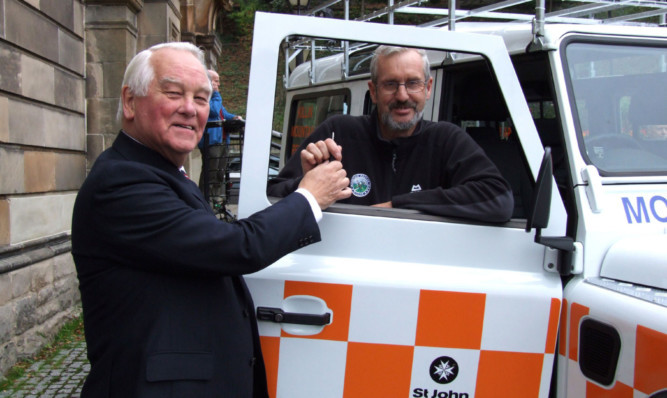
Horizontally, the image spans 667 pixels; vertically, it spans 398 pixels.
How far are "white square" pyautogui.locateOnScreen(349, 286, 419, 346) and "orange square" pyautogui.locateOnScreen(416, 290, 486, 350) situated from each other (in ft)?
0.09

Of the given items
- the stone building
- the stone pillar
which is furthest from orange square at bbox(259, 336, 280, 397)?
the stone pillar

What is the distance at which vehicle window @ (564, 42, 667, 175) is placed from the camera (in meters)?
1.92

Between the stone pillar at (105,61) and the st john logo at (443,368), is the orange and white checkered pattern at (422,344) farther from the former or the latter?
the stone pillar at (105,61)

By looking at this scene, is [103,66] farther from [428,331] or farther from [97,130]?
[428,331]

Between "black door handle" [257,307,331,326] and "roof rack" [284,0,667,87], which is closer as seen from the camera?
"black door handle" [257,307,331,326]

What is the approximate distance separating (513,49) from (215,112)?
4.48 meters

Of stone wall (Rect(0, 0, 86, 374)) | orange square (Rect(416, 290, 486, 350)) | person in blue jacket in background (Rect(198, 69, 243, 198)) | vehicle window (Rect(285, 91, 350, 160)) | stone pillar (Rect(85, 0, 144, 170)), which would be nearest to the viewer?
orange square (Rect(416, 290, 486, 350))

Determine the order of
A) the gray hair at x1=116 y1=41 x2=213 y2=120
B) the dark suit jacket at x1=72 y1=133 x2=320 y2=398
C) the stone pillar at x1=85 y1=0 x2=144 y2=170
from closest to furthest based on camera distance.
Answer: the dark suit jacket at x1=72 y1=133 x2=320 y2=398, the gray hair at x1=116 y1=41 x2=213 y2=120, the stone pillar at x1=85 y1=0 x2=144 y2=170

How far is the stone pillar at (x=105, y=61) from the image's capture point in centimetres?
609

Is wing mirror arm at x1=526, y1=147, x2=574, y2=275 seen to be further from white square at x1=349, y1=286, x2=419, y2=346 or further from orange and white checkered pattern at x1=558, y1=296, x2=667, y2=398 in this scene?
white square at x1=349, y1=286, x2=419, y2=346

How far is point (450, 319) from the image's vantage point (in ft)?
5.75

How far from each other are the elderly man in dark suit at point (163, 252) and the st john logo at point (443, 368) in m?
0.56

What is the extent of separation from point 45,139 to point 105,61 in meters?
1.91

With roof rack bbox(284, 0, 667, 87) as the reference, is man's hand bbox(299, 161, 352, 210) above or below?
below
